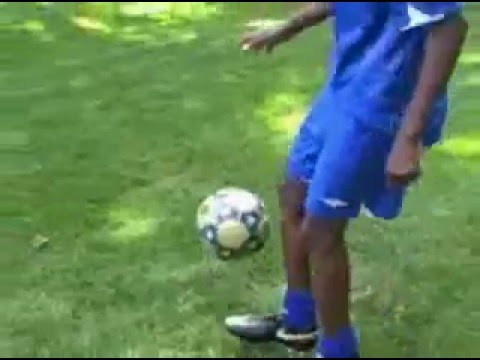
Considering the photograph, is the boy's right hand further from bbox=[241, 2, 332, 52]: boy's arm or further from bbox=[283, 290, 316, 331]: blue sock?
bbox=[283, 290, 316, 331]: blue sock

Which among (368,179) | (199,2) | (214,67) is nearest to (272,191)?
(368,179)

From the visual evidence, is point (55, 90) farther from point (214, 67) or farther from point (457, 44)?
point (457, 44)

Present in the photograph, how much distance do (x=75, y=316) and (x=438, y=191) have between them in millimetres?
1771

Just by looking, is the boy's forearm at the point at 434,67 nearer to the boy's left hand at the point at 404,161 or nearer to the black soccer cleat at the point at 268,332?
the boy's left hand at the point at 404,161

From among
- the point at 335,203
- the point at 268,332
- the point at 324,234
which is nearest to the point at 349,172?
the point at 335,203

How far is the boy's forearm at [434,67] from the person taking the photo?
2977mm

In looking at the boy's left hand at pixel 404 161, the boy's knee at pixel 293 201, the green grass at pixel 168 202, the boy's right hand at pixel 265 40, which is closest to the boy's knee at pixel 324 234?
the boy's knee at pixel 293 201

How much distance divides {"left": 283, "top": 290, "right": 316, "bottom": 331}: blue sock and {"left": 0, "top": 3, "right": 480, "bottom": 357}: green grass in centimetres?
12

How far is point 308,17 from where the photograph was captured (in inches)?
138

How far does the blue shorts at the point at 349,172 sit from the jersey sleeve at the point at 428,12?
0.30m

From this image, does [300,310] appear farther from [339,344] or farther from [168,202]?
[168,202]

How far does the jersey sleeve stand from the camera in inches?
116

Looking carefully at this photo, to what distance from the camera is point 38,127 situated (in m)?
5.80

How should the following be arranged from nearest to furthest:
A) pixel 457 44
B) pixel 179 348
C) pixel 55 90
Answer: pixel 457 44 < pixel 179 348 < pixel 55 90
